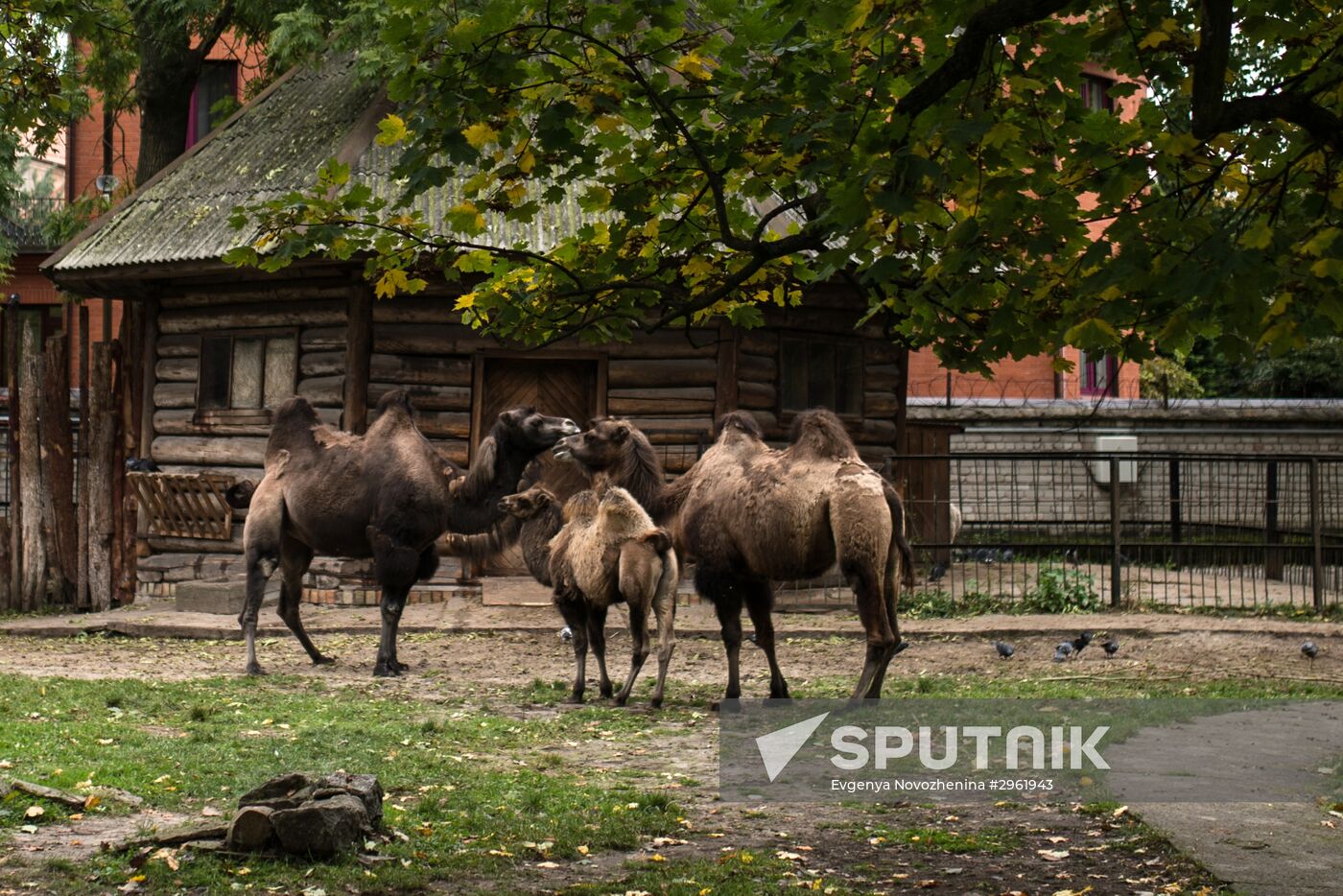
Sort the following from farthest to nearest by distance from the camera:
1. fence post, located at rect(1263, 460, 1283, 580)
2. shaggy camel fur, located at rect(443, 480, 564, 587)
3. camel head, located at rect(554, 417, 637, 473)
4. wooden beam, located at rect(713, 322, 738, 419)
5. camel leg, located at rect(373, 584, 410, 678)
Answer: fence post, located at rect(1263, 460, 1283, 580)
wooden beam, located at rect(713, 322, 738, 419)
camel leg, located at rect(373, 584, 410, 678)
shaggy camel fur, located at rect(443, 480, 564, 587)
camel head, located at rect(554, 417, 637, 473)

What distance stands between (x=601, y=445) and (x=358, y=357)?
6.56 metres

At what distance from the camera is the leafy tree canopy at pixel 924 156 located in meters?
4.45

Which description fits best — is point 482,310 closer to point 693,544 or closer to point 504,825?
point 504,825

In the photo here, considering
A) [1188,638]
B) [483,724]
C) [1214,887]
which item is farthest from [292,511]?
[1214,887]

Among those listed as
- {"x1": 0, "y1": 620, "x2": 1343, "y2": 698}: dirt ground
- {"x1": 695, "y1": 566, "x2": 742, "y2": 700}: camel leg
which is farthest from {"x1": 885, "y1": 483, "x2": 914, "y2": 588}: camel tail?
{"x1": 0, "y1": 620, "x2": 1343, "y2": 698}: dirt ground

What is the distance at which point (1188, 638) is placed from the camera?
1240cm

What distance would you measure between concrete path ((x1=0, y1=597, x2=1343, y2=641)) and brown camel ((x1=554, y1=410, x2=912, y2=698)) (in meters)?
3.85

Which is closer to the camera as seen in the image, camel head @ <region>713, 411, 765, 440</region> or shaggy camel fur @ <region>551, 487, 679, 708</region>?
shaggy camel fur @ <region>551, 487, 679, 708</region>

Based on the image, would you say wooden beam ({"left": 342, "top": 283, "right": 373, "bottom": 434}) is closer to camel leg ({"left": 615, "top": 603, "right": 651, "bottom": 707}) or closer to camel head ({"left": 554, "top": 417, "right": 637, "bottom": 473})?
camel head ({"left": 554, "top": 417, "right": 637, "bottom": 473})

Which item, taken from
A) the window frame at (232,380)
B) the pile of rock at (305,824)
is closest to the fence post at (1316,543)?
the window frame at (232,380)

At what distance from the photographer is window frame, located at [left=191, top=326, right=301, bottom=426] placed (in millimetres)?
16266

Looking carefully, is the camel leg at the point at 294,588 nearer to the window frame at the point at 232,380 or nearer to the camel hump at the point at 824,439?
the window frame at the point at 232,380

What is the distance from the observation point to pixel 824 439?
29.4 feet

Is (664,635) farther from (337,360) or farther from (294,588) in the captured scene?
(337,360)
